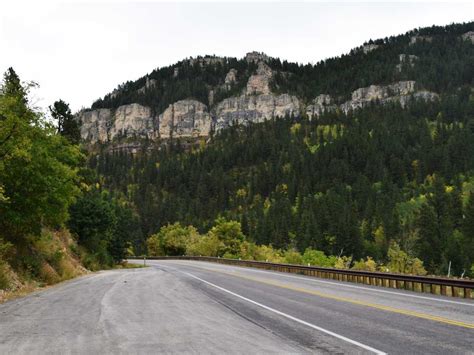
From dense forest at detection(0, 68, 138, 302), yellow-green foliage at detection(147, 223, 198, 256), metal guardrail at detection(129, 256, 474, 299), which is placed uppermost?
dense forest at detection(0, 68, 138, 302)

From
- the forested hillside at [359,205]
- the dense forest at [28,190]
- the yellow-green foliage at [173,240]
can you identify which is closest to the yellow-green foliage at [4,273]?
the dense forest at [28,190]

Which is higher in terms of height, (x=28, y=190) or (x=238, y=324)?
(x=28, y=190)

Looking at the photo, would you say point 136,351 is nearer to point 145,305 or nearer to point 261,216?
point 145,305

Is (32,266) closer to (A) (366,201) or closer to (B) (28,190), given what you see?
(B) (28,190)

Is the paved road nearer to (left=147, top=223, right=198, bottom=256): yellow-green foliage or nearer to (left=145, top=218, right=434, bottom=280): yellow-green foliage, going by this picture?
(left=145, top=218, right=434, bottom=280): yellow-green foliage

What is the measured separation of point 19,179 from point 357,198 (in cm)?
13582

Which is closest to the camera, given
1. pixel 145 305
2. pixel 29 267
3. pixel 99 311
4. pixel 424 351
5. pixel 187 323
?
Result: pixel 424 351

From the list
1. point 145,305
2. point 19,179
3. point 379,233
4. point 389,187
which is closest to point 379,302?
point 145,305

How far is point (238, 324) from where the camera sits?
33.8 ft

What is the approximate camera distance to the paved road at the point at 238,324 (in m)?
7.89

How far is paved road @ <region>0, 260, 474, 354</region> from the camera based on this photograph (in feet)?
25.9

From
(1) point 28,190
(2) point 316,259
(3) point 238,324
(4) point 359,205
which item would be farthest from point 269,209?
(3) point 238,324

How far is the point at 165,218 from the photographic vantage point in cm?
17025

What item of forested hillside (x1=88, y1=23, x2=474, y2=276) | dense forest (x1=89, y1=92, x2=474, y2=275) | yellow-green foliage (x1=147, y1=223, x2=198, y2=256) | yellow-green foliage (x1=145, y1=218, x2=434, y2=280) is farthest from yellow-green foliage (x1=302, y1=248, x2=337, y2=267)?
yellow-green foliage (x1=147, y1=223, x2=198, y2=256)
